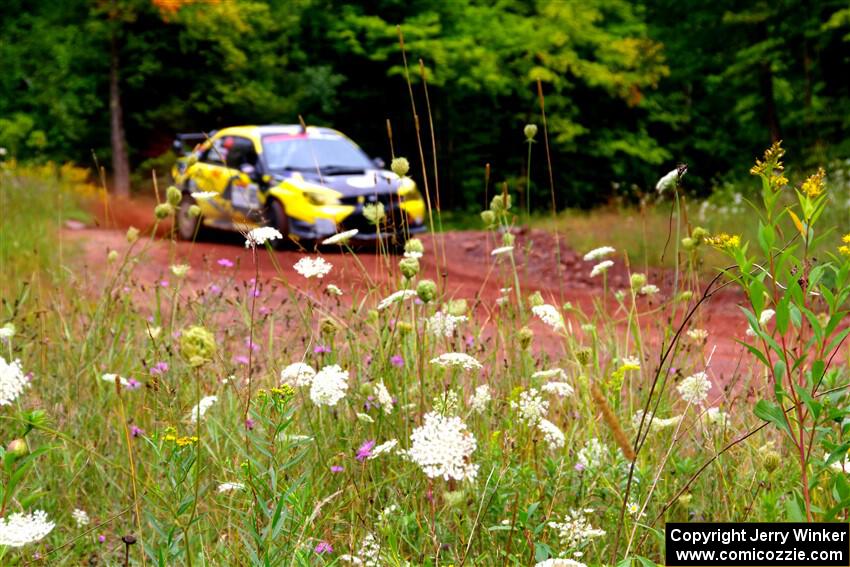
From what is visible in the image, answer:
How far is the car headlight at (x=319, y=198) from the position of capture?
1288 cm

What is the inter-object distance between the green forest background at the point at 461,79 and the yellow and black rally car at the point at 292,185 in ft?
26.0

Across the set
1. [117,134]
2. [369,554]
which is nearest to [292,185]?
[369,554]

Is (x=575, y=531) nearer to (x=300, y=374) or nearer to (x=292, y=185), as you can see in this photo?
(x=300, y=374)

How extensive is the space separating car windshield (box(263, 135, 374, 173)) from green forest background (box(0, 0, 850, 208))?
7809mm

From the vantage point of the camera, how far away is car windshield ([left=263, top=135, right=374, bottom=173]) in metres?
14.1

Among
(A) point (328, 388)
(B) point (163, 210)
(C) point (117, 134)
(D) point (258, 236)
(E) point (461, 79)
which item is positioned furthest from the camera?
(E) point (461, 79)

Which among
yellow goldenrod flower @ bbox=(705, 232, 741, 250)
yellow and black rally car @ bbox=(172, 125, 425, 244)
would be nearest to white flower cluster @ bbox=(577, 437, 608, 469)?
yellow goldenrod flower @ bbox=(705, 232, 741, 250)

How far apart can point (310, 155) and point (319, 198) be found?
132 centimetres

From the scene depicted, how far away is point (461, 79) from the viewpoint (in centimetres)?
2534

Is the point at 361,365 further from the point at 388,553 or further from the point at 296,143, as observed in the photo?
the point at 296,143

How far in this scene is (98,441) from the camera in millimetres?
4219

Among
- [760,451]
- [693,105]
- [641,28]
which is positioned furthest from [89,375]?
[693,105]

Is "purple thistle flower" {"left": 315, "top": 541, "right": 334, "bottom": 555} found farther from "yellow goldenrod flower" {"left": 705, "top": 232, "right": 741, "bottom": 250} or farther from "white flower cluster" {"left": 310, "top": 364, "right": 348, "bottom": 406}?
"yellow goldenrod flower" {"left": 705, "top": 232, "right": 741, "bottom": 250}

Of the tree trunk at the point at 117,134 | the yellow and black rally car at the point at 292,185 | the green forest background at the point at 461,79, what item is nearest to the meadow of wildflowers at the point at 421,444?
the yellow and black rally car at the point at 292,185
